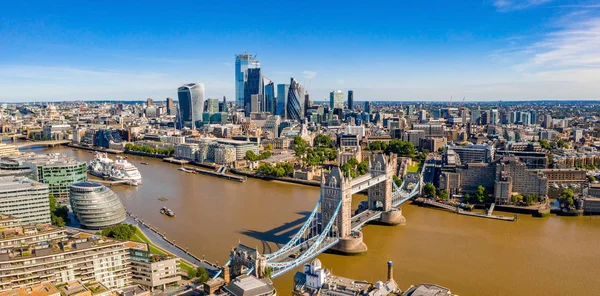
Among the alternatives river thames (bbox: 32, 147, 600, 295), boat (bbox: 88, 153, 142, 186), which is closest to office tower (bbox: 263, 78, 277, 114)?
boat (bbox: 88, 153, 142, 186)

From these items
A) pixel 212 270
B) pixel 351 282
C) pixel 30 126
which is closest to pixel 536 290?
pixel 351 282

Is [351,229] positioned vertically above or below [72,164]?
below

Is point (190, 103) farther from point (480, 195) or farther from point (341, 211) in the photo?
point (341, 211)

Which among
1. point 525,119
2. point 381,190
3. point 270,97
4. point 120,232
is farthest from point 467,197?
point 270,97

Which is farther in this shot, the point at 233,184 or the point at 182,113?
the point at 182,113

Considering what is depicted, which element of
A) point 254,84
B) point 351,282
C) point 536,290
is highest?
point 254,84

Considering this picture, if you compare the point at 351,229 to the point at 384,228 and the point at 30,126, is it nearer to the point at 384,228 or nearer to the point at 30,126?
the point at 384,228
